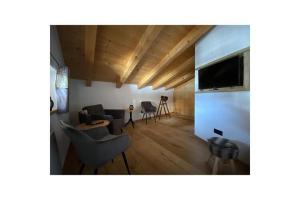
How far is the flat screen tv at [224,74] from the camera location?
1.21m

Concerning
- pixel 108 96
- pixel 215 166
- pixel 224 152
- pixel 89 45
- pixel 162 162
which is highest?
pixel 89 45

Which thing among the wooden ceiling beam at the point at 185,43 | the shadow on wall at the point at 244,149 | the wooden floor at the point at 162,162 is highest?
Result: the wooden ceiling beam at the point at 185,43

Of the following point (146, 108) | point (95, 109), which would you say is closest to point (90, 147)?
point (95, 109)

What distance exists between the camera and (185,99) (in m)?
4.50

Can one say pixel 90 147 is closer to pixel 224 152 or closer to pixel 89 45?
pixel 224 152

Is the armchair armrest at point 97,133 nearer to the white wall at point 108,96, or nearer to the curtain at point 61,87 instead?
the curtain at point 61,87

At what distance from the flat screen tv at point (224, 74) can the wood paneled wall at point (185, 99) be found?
2499mm

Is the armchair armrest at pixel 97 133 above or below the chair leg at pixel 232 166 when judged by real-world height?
above

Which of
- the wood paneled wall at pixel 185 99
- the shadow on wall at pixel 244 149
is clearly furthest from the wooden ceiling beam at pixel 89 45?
the wood paneled wall at pixel 185 99

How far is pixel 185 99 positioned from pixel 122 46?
371 centimetres
